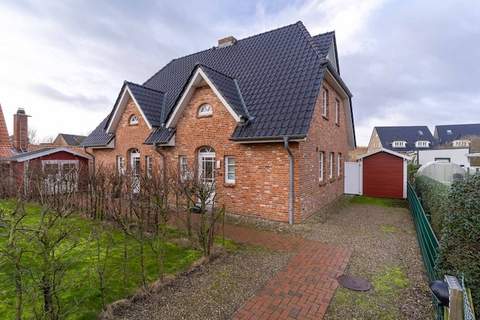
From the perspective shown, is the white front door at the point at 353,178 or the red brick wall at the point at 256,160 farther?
the white front door at the point at 353,178

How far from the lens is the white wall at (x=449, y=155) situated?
104 ft

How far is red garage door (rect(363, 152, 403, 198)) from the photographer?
14883mm

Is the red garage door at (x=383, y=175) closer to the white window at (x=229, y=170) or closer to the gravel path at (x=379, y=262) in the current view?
the gravel path at (x=379, y=262)

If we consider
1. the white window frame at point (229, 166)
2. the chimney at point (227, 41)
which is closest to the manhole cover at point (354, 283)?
the white window frame at point (229, 166)

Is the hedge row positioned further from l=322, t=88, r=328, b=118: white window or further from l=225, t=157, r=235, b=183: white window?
l=322, t=88, r=328, b=118: white window

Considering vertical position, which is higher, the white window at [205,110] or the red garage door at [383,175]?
the white window at [205,110]

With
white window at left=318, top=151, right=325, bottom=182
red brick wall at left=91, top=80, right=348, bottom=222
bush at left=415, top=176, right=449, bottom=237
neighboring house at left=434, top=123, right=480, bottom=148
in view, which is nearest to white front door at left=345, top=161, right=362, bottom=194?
red brick wall at left=91, top=80, right=348, bottom=222

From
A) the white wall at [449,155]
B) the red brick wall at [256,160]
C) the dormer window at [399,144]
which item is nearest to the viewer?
the red brick wall at [256,160]

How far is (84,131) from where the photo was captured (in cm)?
7138

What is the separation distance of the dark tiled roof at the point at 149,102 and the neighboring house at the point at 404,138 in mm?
51189

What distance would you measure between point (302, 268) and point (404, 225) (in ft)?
18.8

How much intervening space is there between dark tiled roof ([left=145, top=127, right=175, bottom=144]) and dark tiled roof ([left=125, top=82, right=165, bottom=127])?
40 centimetres

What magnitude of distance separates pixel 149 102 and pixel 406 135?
58.7 metres

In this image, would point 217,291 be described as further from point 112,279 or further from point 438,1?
point 438,1
